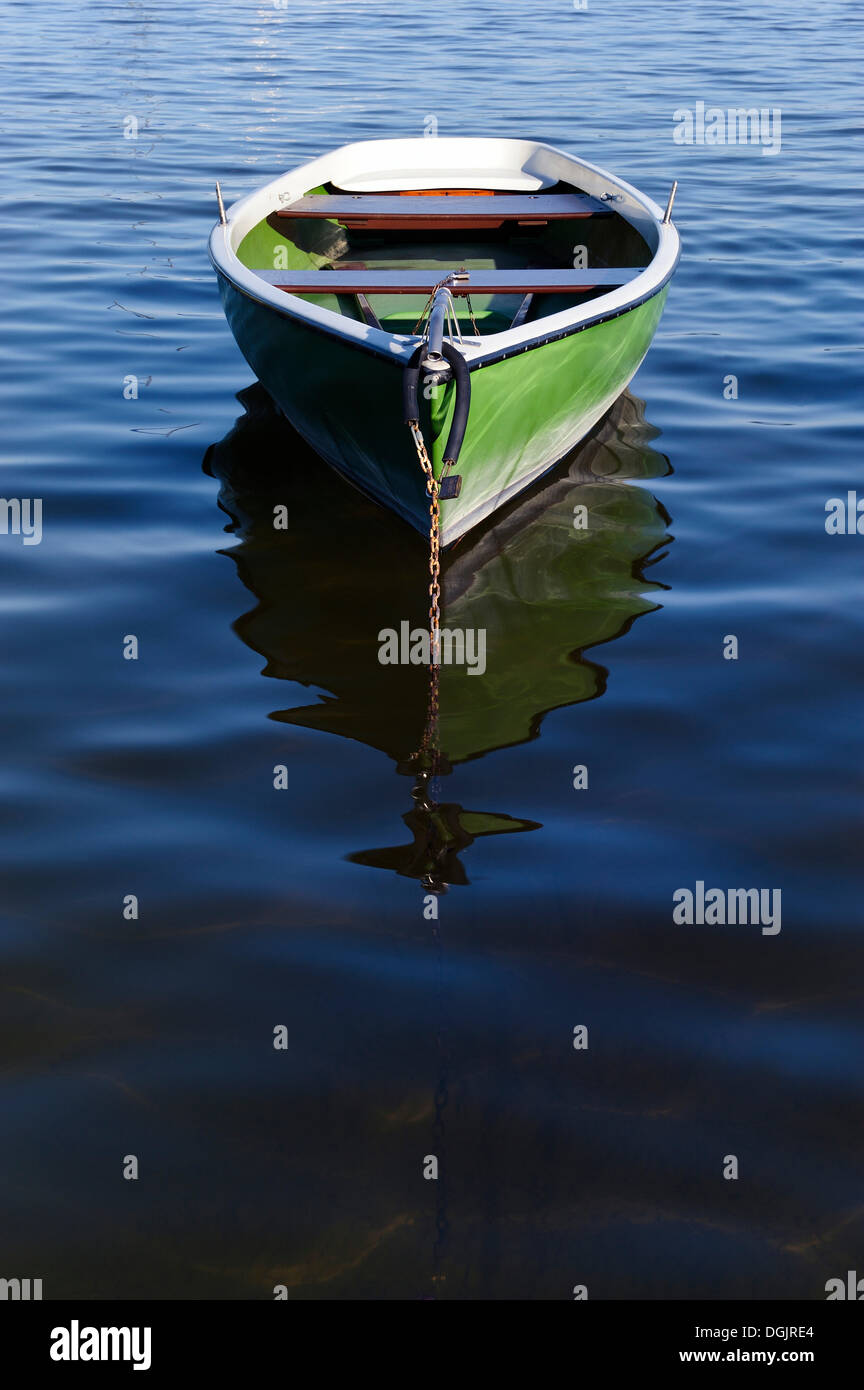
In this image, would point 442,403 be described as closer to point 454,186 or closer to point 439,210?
point 439,210

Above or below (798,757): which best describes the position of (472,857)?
below

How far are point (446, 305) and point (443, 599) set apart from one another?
1345 mm

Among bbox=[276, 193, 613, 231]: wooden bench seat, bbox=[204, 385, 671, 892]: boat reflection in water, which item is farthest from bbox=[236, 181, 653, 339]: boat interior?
bbox=[204, 385, 671, 892]: boat reflection in water

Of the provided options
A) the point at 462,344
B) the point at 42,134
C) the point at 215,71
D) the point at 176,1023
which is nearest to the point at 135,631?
the point at 462,344

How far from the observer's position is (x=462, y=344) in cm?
544

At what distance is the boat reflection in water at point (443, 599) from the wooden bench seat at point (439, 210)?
2340mm

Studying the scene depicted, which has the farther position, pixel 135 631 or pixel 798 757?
pixel 135 631

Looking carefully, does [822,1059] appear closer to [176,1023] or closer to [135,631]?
[176,1023]

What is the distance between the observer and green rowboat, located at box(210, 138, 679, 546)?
5.52m

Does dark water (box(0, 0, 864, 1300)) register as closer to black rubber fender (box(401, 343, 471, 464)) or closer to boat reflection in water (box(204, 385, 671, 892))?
boat reflection in water (box(204, 385, 671, 892))

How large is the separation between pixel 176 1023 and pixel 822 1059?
6.03 ft

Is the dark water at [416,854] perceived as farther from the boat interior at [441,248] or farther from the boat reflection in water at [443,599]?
the boat interior at [441,248]

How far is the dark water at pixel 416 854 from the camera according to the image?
321 centimetres

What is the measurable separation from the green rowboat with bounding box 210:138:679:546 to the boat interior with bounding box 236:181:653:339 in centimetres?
2
